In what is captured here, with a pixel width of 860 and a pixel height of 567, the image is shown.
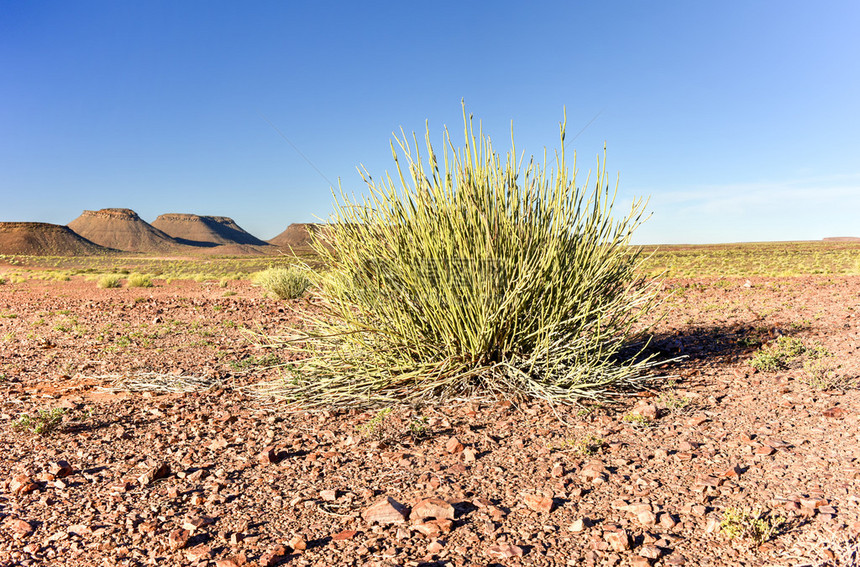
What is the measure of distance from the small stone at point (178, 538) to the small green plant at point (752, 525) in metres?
2.58

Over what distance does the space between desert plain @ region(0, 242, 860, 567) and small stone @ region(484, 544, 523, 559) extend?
0.01 m

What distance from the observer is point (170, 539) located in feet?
8.84

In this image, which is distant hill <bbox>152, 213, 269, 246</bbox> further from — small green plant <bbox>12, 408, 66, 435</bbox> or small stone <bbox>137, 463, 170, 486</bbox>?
small stone <bbox>137, 463, 170, 486</bbox>

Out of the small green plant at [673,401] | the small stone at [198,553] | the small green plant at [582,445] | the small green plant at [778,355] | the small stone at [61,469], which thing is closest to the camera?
the small stone at [198,553]

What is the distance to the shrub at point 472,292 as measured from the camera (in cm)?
468

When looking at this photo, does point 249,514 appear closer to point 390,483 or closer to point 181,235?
point 390,483

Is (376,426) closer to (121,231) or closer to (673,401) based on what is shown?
(673,401)

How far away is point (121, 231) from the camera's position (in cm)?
12744

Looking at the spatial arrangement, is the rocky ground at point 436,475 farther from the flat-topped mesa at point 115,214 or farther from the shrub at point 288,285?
the flat-topped mesa at point 115,214

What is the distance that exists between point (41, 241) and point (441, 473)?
116 metres

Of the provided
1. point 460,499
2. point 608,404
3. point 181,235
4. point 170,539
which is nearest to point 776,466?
point 608,404

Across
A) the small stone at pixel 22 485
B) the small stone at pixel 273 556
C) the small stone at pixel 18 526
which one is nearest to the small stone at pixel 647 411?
the small stone at pixel 273 556

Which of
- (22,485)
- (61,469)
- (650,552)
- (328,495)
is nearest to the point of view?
(650,552)

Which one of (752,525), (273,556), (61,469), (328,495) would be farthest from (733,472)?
(61,469)
